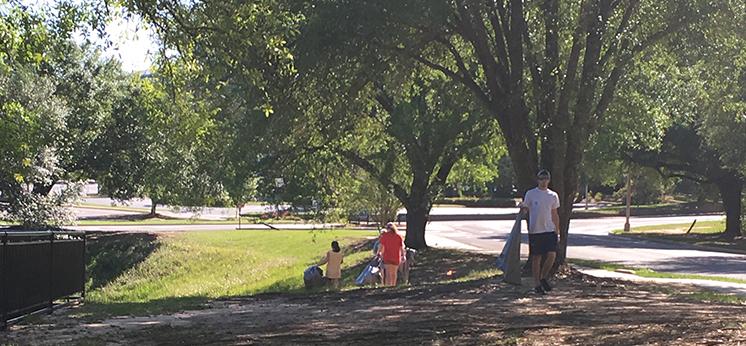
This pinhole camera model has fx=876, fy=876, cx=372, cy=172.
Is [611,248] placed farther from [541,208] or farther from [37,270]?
[37,270]

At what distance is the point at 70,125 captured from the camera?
108 feet

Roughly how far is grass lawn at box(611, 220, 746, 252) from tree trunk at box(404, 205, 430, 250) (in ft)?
47.1

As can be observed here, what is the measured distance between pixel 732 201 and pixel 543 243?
34872 mm

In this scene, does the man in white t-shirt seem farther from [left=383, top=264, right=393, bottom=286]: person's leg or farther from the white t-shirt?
[left=383, top=264, right=393, bottom=286]: person's leg

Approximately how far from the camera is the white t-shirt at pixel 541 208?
39.0 feet

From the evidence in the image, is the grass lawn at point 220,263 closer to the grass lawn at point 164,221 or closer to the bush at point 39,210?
the bush at point 39,210

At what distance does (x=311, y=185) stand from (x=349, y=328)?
663 inches

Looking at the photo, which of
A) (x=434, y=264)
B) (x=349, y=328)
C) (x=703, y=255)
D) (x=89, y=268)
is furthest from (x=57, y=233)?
(x=703, y=255)

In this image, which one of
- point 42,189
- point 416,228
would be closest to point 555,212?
point 416,228

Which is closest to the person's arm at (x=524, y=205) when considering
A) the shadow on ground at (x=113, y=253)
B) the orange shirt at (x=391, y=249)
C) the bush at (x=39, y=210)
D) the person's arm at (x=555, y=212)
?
the person's arm at (x=555, y=212)

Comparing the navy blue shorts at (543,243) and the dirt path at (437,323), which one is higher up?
the navy blue shorts at (543,243)

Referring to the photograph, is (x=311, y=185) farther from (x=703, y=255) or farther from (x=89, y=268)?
(x=703, y=255)

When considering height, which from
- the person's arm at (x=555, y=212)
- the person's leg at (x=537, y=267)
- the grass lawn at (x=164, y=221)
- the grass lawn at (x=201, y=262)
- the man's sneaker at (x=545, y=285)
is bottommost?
the grass lawn at (x=201, y=262)

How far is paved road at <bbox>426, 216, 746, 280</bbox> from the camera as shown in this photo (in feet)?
86.1
